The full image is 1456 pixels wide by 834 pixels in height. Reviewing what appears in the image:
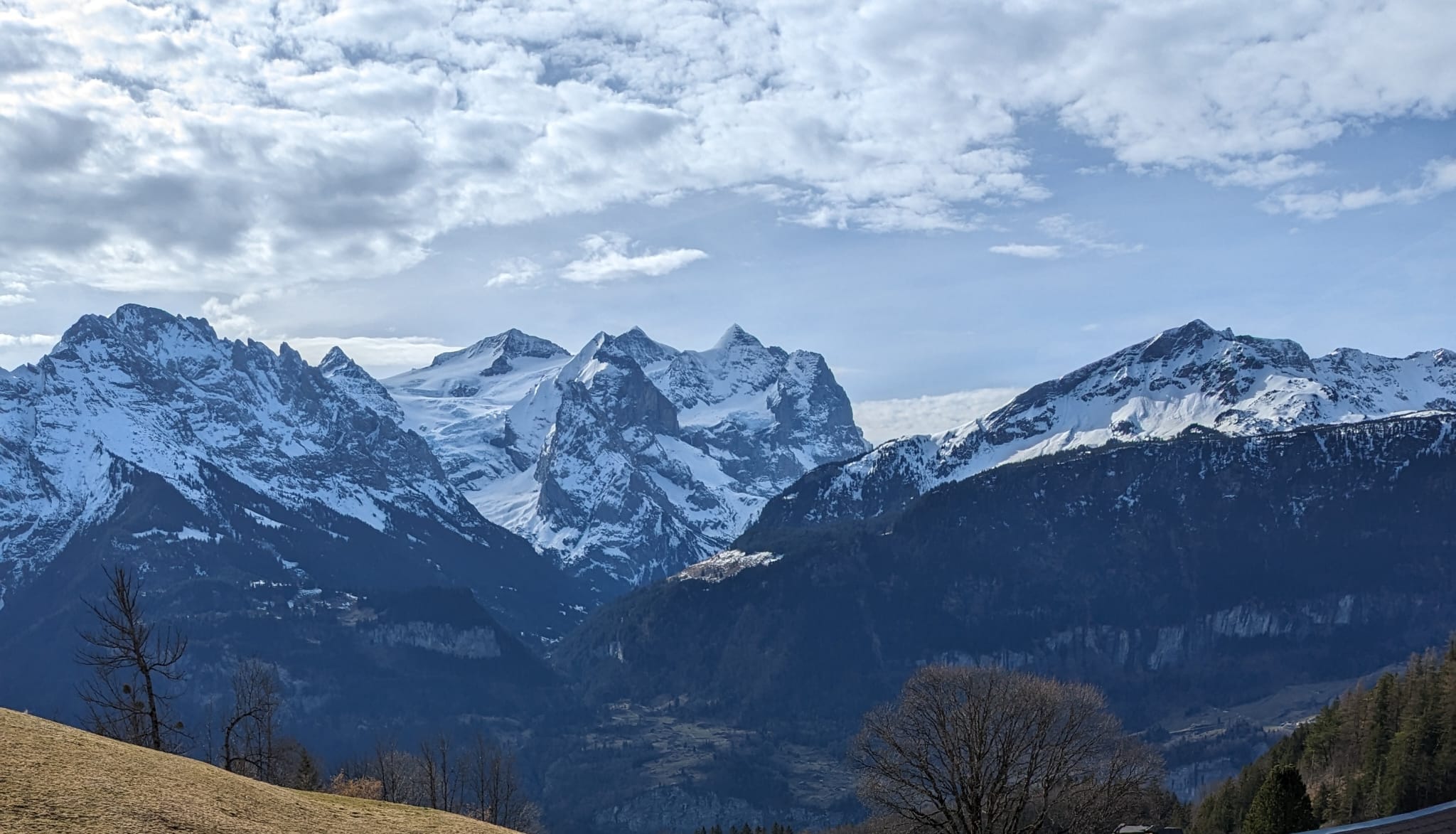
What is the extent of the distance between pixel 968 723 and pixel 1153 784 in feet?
184

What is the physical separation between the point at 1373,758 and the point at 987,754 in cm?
9213

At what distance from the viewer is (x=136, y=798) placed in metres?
47.3

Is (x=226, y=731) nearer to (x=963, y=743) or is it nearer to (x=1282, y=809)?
(x=963, y=743)

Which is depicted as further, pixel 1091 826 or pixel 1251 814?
pixel 1251 814

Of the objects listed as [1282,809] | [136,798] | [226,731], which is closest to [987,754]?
[1282,809]

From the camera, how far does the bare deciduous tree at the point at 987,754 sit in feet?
246

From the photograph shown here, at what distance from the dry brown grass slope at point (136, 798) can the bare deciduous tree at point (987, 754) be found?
25.9 meters

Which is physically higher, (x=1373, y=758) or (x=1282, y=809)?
(x=1282, y=809)

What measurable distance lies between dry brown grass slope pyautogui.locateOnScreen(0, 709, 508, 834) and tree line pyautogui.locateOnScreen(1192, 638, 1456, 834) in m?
81.8

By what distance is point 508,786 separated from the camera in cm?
16188

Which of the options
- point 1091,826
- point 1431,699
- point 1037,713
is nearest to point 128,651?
point 1037,713

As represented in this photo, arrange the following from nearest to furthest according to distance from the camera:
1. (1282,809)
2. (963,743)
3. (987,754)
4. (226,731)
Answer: (963,743) < (987,754) < (226,731) < (1282,809)

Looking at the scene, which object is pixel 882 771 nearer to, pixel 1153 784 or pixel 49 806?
pixel 49 806

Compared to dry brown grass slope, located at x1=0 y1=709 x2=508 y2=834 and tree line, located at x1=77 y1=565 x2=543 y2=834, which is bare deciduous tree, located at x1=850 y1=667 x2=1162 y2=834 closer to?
dry brown grass slope, located at x1=0 y1=709 x2=508 y2=834
